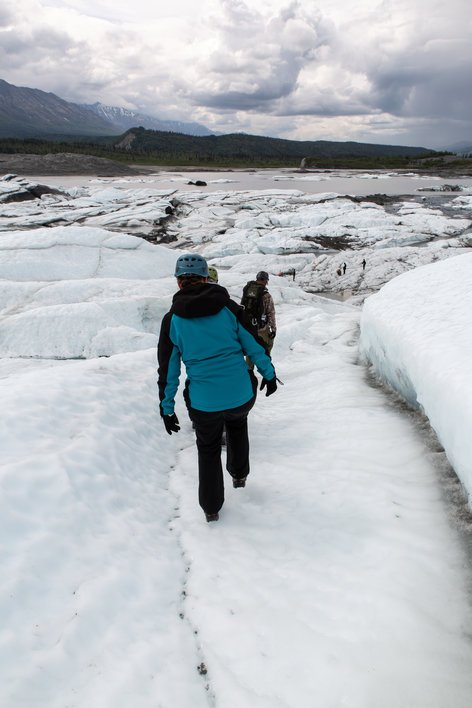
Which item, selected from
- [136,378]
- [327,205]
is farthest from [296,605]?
[327,205]

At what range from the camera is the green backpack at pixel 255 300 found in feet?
19.0

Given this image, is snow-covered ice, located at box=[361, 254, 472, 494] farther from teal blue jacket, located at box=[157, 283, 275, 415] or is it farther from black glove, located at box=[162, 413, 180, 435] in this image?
black glove, located at box=[162, 413, 180, 435]

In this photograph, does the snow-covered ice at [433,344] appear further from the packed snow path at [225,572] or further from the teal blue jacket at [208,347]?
the teal blue jacket at [208,347]

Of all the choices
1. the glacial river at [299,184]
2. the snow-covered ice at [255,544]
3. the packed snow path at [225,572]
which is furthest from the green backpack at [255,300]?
the glacial river at [299,184]

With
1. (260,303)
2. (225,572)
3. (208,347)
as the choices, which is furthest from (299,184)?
(225,572)

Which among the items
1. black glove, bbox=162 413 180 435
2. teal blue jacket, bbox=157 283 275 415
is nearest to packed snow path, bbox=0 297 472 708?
black glove, bbox=162 413 180 435

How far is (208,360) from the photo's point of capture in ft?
9.59

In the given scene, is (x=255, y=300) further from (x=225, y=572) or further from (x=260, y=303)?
(x=225, y=572)

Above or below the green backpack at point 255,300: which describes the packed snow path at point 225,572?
below

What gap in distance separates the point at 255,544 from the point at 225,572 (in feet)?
1.08

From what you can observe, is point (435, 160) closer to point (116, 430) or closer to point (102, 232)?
point (102, 232)

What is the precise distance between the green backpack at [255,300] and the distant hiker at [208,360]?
2.71 meters

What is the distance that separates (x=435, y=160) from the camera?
332ft

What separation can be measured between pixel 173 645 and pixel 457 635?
1441 millimetres
